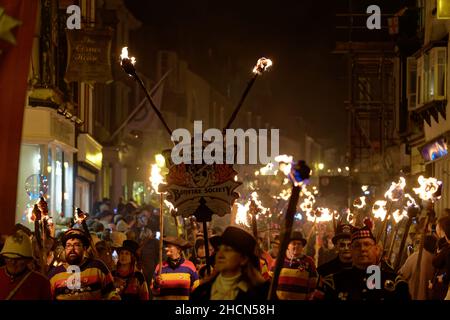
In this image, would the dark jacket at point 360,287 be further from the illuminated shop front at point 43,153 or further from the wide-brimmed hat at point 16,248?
the illuminated shop front at point 43,153

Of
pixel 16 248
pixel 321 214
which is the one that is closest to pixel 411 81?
pixel 321 214

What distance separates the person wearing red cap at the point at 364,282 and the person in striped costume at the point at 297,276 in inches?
96.1

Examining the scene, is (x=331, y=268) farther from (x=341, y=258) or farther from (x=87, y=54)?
(x=87, y=54)

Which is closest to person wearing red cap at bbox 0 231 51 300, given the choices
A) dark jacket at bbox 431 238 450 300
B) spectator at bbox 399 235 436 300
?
dark jacket at bbox 431 238 450 300

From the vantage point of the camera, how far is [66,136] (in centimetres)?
3103

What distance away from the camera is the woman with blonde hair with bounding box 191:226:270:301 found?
8469 millimetres

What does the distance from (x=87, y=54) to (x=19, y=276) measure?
18229 millimetres

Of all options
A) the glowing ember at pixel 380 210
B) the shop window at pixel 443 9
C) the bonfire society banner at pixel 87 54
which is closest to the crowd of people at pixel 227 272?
the glowing ember at pixel 380 210

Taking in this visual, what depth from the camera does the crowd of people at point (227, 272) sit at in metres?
8.58

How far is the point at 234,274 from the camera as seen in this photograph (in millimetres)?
8562

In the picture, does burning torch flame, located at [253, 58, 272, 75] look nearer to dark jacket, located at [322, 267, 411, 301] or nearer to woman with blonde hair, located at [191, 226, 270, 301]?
dark jacket, located at [322, 267, 411, 301]
